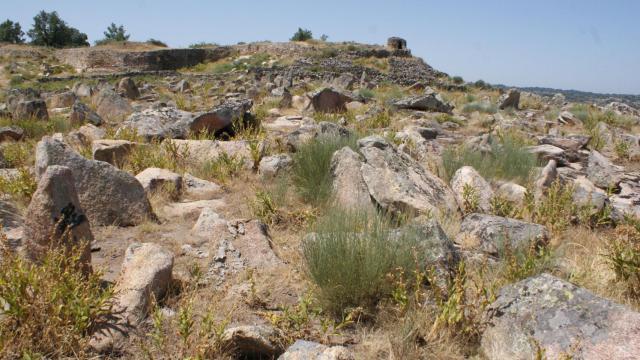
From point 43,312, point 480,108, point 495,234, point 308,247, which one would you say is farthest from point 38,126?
point 480,108

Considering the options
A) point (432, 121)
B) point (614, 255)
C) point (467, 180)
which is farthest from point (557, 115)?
point (614, 255)

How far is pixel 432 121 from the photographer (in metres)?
9.96

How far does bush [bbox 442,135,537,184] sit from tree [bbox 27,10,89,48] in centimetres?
4493

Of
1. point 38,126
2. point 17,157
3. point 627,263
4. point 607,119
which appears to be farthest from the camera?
point 607,119

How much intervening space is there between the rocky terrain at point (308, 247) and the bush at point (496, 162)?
0.03 metres

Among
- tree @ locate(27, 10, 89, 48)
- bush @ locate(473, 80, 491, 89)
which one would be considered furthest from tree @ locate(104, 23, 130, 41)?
bush @ locate(473, 80, 491, 89)

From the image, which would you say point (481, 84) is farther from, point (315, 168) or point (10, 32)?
point (10, 32)

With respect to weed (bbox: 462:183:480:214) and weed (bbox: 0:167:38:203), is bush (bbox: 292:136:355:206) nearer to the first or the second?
weed (bbox: 462:183:480:214)

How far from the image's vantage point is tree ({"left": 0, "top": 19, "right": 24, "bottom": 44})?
138 feet

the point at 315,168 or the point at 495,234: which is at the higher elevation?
the point at 315,168

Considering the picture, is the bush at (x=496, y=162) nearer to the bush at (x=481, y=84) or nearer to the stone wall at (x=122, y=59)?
the bush at (x=481, y=84)

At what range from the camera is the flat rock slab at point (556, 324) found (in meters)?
2.13

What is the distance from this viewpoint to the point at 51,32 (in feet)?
138

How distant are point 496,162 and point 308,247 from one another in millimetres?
3710
